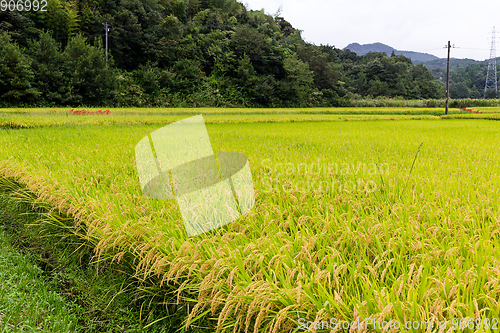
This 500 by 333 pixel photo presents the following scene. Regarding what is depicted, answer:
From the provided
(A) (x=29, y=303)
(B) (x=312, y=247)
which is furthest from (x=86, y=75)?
(B) (x=312, y=247)

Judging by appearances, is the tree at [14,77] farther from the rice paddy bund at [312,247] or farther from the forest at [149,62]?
the rice paddy bund at [312,247]

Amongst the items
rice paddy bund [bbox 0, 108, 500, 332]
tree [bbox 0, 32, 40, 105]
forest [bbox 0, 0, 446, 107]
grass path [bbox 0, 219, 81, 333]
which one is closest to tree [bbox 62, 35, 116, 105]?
forest [bbox 0, 0, 446, 107]

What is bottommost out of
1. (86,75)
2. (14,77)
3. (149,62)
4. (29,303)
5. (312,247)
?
(29,303)

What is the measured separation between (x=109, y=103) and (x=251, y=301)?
3220 cm

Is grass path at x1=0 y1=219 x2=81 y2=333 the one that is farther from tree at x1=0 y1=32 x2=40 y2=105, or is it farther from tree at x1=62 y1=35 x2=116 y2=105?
tree at x1=62 y1=35 x2=116 y2=105

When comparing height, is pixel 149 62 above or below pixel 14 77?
above

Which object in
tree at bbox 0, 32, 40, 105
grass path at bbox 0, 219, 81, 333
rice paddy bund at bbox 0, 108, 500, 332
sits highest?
tree at bbox 0, 32, 40, 105

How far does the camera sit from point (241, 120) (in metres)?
16.1

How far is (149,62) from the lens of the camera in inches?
1389

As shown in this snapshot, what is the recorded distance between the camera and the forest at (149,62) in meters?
26.3

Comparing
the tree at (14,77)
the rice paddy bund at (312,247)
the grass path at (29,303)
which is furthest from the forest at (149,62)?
the grass path at (29,303)

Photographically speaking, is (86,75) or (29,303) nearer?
(29,303)

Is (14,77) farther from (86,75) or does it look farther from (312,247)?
(312,247)

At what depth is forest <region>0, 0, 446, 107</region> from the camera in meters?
26.3
